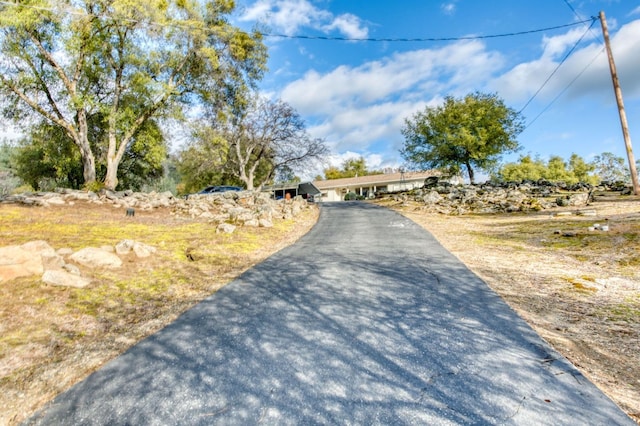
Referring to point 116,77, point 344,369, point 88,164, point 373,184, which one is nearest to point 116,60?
point 116,77

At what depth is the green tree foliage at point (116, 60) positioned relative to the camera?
1372cm

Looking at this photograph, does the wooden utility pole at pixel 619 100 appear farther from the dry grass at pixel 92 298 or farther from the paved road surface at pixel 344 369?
the dry grass at pixel 92 298

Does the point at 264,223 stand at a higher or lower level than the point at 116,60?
lower

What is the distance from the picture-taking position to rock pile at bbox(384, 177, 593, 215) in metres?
15.6

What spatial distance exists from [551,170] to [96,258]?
5403 cm

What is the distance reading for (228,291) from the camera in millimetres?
4969

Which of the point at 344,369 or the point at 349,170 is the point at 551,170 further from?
the point at 344,369

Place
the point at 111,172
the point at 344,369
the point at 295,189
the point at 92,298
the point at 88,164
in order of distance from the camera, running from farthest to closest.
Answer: the point at 295,189
the point at 111,172
the point at 88,164
the point at 92,298
the point at 344,369

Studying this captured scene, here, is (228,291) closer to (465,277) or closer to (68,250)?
(68,250)

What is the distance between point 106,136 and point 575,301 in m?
24.8

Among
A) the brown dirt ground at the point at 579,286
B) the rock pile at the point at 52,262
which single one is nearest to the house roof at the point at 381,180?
the brown dirt ground at the point at 579,286

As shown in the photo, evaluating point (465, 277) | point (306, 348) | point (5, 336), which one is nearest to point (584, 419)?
point (306, 348)

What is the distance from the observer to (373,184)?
46.1m

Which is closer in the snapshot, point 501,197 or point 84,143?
point 84,143
